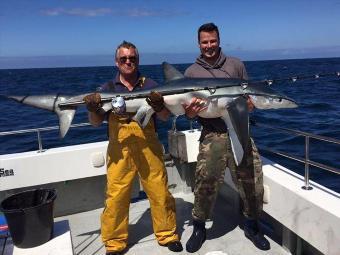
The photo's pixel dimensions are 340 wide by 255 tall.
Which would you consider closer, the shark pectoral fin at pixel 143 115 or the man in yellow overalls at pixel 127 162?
the shark pectoral fin at pixel 143 115

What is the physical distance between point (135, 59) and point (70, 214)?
2.92 metres

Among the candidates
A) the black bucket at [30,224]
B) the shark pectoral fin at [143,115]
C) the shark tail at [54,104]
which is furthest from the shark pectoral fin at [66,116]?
the black bucket at [30,224]

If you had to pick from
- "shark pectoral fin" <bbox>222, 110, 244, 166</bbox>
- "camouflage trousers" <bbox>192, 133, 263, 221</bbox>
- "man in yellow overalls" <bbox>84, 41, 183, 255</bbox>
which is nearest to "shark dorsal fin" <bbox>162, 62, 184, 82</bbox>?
"man in yellow overalls" <bbox>84, 41, 183, 255</bbox>

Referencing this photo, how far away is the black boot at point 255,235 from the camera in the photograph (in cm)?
460

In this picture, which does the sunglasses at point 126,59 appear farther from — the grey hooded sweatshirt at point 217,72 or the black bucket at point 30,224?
the black bucket at point 30,224

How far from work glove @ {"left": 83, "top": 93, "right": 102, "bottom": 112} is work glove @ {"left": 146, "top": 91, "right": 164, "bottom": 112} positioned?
517 millimetres

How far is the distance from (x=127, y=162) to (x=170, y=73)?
1.13m

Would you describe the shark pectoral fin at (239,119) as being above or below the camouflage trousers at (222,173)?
above

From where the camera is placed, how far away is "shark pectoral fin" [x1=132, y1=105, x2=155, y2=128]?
4176 mm

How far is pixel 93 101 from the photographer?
4.04m

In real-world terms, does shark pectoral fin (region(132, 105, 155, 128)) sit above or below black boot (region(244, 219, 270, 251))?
above

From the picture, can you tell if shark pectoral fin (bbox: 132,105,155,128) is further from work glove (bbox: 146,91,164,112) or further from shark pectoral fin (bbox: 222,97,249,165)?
shark pectoral fin (bbox: 222,97,249,165)

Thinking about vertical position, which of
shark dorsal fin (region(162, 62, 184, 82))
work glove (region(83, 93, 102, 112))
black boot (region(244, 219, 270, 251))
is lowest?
black boot (region(244, 219, 270, 251))

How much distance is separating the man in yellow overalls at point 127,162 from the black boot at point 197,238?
0.44ft
